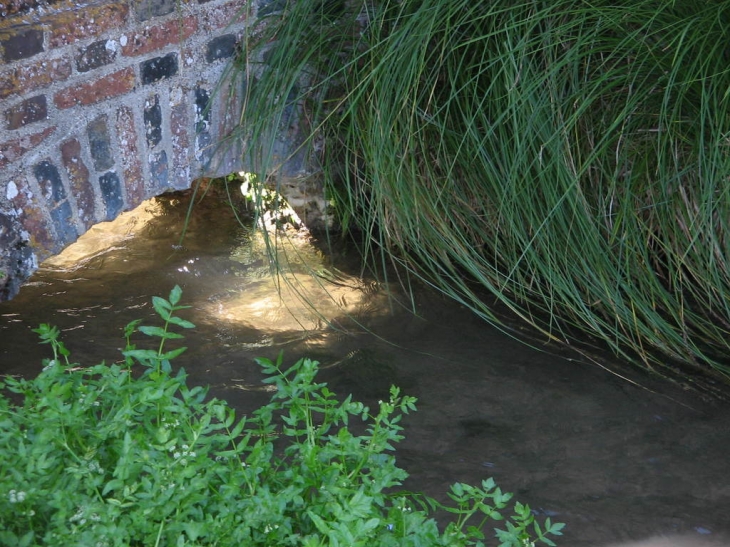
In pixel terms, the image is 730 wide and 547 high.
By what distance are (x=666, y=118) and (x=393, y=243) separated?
2.95 ft

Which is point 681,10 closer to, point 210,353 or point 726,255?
point 726,255

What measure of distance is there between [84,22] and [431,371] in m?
1.15

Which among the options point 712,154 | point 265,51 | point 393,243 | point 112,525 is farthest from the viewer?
point 393,243

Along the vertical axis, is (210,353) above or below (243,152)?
below

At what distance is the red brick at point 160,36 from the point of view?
2.06 m

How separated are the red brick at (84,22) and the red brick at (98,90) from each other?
0.10m

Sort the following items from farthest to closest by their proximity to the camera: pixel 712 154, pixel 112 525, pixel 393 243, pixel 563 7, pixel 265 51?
pixel 393 243, pixel 265 51, pixel 563 7, pixel 712 154, pixel 112 525

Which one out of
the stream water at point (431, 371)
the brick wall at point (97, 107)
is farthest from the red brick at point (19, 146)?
the stream water at point (431, 371)

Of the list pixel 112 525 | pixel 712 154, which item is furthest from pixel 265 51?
pixel 112 525

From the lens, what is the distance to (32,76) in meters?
1.85

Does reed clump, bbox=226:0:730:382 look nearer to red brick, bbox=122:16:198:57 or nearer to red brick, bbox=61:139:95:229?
red brick, bbox=122:16:198:57

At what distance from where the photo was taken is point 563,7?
2.24 meters

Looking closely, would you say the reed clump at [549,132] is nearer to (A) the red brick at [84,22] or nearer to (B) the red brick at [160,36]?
(B) the red brick at [160,36]

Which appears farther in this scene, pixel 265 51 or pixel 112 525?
pixel 265 51
